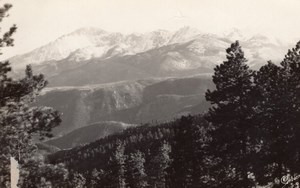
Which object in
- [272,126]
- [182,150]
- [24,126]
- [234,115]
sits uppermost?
[24,126]

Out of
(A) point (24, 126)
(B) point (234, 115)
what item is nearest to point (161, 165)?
(B) point (234, 115)

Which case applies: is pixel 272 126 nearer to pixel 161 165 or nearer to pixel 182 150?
pixel 182 150

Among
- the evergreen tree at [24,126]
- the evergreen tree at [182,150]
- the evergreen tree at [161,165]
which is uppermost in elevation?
the evergreen tree at [24,126]

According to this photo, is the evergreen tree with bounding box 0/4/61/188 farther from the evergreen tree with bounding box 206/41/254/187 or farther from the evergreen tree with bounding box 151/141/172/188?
the evergreen tree with bounding box 151/141/172/188

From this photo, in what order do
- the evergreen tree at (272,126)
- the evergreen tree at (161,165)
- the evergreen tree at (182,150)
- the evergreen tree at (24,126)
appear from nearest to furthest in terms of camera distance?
the evergreen tree at (24,126) < the evergreen tree at (272,126) < the evergreen tree at (182,150) < the evergreen tree at (161,165)

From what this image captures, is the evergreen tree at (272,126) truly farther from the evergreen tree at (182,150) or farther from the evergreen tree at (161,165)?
the evergreen tree at (161,165)

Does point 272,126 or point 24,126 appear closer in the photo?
point 24,126

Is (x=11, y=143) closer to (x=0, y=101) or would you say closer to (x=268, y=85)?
(x=0, y=101)

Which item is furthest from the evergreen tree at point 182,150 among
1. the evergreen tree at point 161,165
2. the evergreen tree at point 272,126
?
the evergreen tree at point 161,165

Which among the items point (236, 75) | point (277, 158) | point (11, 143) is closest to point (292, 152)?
point (277, 158)
